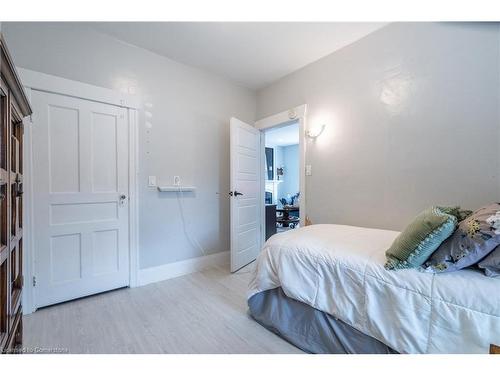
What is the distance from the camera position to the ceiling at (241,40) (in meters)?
2.17

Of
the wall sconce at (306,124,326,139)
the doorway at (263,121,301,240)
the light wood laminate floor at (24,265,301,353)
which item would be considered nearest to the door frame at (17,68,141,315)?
the light wood laminate floor at (24,265,301,353)

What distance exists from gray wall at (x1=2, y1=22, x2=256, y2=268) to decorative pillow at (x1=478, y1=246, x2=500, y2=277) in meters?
2.57

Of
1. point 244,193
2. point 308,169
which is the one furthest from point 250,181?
point 308,169

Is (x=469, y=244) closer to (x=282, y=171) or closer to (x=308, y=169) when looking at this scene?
(x=308, y=169)

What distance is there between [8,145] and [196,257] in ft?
7.75

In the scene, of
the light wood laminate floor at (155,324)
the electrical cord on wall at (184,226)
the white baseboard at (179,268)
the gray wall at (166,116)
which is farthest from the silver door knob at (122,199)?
the light wood laminate floor at (155,324)

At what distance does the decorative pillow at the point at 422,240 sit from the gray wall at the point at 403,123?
0.89 metres

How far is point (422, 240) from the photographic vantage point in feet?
3.91

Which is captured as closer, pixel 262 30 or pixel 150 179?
pixel 262 30

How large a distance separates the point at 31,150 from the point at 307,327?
Answer: 8.27ft

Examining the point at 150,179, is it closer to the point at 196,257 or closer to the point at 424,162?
the point at 196,257

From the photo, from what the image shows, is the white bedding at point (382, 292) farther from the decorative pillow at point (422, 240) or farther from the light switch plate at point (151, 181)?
the light switch plate at point (151, 181)
